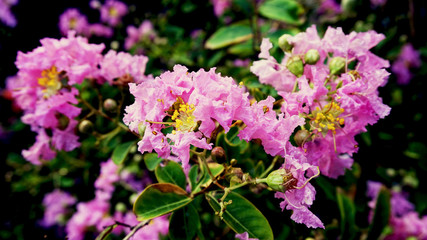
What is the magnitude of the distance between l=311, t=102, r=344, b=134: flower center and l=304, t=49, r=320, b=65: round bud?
16 cm

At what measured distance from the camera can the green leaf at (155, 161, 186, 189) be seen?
117 centimetres

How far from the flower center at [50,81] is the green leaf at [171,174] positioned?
23.1 inches

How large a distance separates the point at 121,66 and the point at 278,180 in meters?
0.85

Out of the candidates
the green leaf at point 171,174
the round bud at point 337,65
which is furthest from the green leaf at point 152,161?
the round bud at point 337,65

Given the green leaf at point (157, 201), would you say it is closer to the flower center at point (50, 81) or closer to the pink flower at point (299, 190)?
the pink flower at point (299, 190)

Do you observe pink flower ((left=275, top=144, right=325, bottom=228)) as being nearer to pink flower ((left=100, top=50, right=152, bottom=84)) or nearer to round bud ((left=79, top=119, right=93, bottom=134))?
pink flower ((left=100, top=50, right=152, bottom=84))

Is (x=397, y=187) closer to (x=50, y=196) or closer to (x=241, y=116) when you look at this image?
(x=241, y=116)

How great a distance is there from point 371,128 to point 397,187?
3.93 feet

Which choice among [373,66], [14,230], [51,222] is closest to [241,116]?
[373,66]

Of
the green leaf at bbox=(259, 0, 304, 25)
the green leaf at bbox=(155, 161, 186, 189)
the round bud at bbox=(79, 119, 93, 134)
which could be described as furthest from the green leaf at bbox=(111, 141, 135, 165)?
the green leaf at bbox=(259, 0, 304, 25)

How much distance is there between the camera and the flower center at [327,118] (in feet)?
3.33

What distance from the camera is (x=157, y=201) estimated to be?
102 cm

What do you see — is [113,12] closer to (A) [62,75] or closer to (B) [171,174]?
(A) [62,75]

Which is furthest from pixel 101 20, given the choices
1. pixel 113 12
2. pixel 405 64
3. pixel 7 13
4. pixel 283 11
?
pixel 405 64
